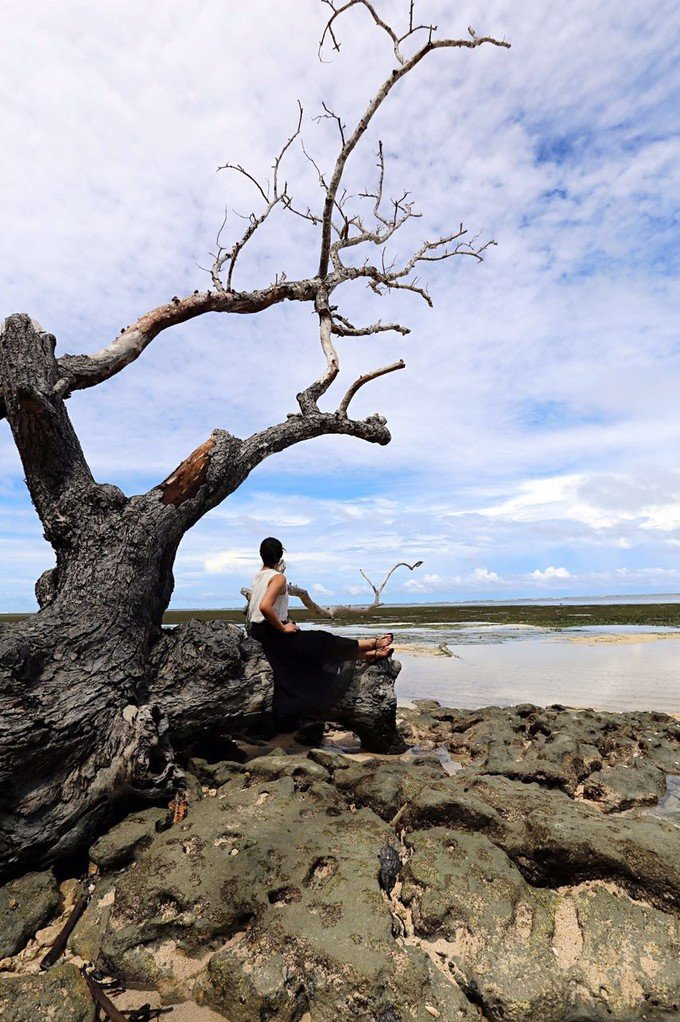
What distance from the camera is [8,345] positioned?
650cm

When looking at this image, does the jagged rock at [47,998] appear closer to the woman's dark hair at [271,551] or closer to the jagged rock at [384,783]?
the jagged rock at [384,783]

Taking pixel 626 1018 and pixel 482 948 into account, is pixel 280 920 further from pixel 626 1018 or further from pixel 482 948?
pixel 626 1018

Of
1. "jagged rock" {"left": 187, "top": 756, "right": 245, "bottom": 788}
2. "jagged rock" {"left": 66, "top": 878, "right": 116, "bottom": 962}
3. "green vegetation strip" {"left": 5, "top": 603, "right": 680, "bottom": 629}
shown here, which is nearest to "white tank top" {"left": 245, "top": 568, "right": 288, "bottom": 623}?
"jagged rock" {"left": 187, "top": 756, "right": 245, "bottom": 788}

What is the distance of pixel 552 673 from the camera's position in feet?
46.8

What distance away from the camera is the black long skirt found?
253 inches

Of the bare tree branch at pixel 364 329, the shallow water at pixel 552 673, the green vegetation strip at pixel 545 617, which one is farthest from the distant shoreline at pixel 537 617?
the bare tree branch at pixel 364 329

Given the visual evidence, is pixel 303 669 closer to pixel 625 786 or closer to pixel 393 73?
pixel 625 786

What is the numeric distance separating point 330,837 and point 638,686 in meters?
10.5

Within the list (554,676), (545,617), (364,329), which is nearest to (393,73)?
(364,329)

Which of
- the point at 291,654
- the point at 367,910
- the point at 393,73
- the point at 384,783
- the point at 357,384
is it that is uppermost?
the point at 393,73

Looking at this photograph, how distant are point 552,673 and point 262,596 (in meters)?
10.4

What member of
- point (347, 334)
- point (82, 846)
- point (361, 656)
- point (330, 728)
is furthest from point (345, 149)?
point (82, 846)

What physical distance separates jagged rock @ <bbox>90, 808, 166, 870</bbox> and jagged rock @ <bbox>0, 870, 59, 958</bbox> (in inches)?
12.4

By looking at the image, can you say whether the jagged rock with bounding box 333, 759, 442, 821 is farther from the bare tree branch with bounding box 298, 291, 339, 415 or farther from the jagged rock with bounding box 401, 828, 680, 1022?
the bare tree branch with bounding box 298, 291, 339, 415
